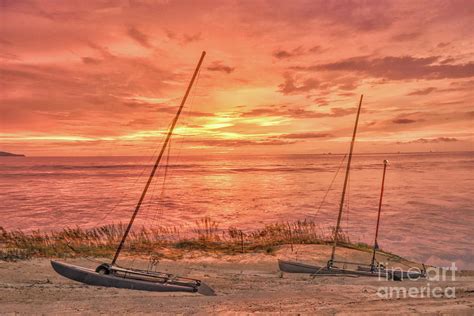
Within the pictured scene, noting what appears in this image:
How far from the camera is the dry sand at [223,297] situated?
33.6 ft

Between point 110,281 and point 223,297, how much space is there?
5.06m

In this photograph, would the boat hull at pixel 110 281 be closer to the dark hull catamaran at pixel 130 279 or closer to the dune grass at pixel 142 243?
the dark hull catamaran at pixel 130 279

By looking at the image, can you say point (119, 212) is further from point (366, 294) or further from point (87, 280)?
point (366, 294)

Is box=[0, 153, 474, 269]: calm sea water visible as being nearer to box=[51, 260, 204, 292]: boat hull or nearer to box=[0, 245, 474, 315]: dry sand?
box=[0, 245, 474, 315]: dry sand

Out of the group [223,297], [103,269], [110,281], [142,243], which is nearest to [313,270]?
[223,297]

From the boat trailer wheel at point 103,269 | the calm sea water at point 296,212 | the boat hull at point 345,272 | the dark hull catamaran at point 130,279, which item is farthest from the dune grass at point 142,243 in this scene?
the boat trailer wheel at point 103,269

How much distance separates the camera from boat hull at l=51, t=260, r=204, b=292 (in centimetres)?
1401

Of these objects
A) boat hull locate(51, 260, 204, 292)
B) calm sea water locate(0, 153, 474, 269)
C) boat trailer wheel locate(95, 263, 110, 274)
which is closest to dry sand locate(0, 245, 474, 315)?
boat hull locate(51, 260, 204, 292)

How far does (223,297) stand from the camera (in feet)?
42.1

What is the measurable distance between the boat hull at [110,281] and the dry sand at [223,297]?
37 cm

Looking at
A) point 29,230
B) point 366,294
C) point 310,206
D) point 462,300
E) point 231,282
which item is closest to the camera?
point 462,300

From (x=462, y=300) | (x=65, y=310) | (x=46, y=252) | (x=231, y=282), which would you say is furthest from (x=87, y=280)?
(x=462, y=300)

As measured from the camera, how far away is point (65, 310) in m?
10.2

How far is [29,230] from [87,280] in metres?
23.5
